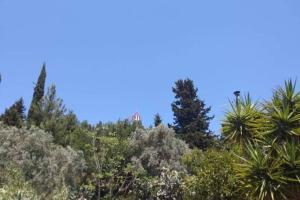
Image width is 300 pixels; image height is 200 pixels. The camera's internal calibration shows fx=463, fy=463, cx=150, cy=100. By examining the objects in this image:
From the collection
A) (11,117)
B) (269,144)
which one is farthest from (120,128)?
(269,144)

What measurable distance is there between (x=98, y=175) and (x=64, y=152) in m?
2.45

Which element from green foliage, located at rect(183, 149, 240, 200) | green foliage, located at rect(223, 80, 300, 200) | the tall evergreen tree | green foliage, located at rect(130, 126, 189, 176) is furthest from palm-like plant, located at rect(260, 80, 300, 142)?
the tall evergreen tree

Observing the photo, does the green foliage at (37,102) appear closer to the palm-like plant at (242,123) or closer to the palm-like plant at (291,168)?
the palm-like plant at (242,123)

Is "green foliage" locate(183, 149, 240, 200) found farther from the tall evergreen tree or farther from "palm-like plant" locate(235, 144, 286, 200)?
the tall evergreen tree

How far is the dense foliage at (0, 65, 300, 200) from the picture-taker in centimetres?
1395

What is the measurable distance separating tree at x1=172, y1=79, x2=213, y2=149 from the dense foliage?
0.28ft

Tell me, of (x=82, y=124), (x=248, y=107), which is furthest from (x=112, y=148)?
(x=248, y=107)

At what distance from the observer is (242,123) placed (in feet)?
51.5

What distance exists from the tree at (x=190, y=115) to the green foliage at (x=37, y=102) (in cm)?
1190

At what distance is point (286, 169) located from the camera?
1339 centimetres

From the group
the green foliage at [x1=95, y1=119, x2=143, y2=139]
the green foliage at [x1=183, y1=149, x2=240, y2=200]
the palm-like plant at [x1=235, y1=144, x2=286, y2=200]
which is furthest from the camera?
the green foliage at [x1=95, y1=119, x2=143, y2=139]

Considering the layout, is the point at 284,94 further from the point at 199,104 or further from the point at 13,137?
the point at 199,104

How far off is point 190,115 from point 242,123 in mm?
25276

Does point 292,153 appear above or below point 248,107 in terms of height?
below
